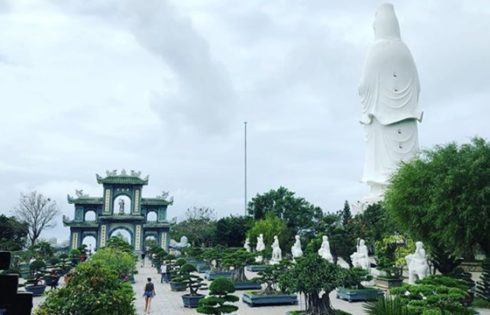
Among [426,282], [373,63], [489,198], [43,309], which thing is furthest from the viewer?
[373,63]

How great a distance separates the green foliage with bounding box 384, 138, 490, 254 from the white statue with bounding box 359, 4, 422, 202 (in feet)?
74.6

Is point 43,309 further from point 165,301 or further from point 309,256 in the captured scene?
point 165,301

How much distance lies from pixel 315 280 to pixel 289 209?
Result: 108ft

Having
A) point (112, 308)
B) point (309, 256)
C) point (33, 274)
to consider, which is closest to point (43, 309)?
point (112, 308)

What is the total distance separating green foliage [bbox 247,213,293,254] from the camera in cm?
4128

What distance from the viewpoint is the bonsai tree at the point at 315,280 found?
14005 mm

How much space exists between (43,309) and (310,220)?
39.1 metres

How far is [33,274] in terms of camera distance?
1035 inches

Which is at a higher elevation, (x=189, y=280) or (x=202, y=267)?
(x=189, y=280)

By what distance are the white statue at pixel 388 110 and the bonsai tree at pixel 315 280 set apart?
99.3ft

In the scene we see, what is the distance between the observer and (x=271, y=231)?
1624 inches

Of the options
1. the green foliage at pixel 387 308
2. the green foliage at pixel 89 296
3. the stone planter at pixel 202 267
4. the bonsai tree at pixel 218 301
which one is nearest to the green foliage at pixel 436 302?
the green foliage at pixel 387 308

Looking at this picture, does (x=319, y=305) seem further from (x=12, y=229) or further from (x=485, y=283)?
(x=12, y=229)

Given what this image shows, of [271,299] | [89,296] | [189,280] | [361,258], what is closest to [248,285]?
[189,280]
